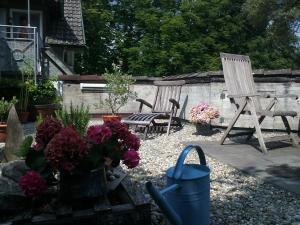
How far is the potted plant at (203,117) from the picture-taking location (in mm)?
6766

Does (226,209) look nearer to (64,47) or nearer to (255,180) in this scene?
(255,180)

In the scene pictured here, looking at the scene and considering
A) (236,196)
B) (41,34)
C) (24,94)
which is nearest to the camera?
(236,196)

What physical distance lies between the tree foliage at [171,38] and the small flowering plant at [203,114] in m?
17.7

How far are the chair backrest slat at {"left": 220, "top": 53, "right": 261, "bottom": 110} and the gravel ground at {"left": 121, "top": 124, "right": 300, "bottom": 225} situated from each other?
49.2 inches

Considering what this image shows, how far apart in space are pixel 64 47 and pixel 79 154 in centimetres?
1379

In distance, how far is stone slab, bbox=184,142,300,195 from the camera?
12.2ft

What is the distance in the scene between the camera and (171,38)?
25766mm

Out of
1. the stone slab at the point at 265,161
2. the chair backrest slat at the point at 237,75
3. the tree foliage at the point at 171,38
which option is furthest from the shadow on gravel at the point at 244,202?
the tree foliage at the point at 171,38

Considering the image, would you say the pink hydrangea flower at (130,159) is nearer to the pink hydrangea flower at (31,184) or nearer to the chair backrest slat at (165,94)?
the pink hydrangea flower at (31,184)

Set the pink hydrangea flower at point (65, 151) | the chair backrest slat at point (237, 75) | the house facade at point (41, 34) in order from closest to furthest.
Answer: the pink hydrangea flower at point (65, 151)
the chair backrest slat at point (237, 75)
the house facade at point (41, 34)

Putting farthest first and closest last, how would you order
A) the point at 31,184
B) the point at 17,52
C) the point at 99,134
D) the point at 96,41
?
the point at 96,41, the point at 17,52, the point at 99,134, the point at 31,184

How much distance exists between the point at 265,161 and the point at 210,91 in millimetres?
3299

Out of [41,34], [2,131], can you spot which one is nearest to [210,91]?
[2,131]

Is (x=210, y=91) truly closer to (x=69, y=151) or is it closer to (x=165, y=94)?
(x=165, y=94)
